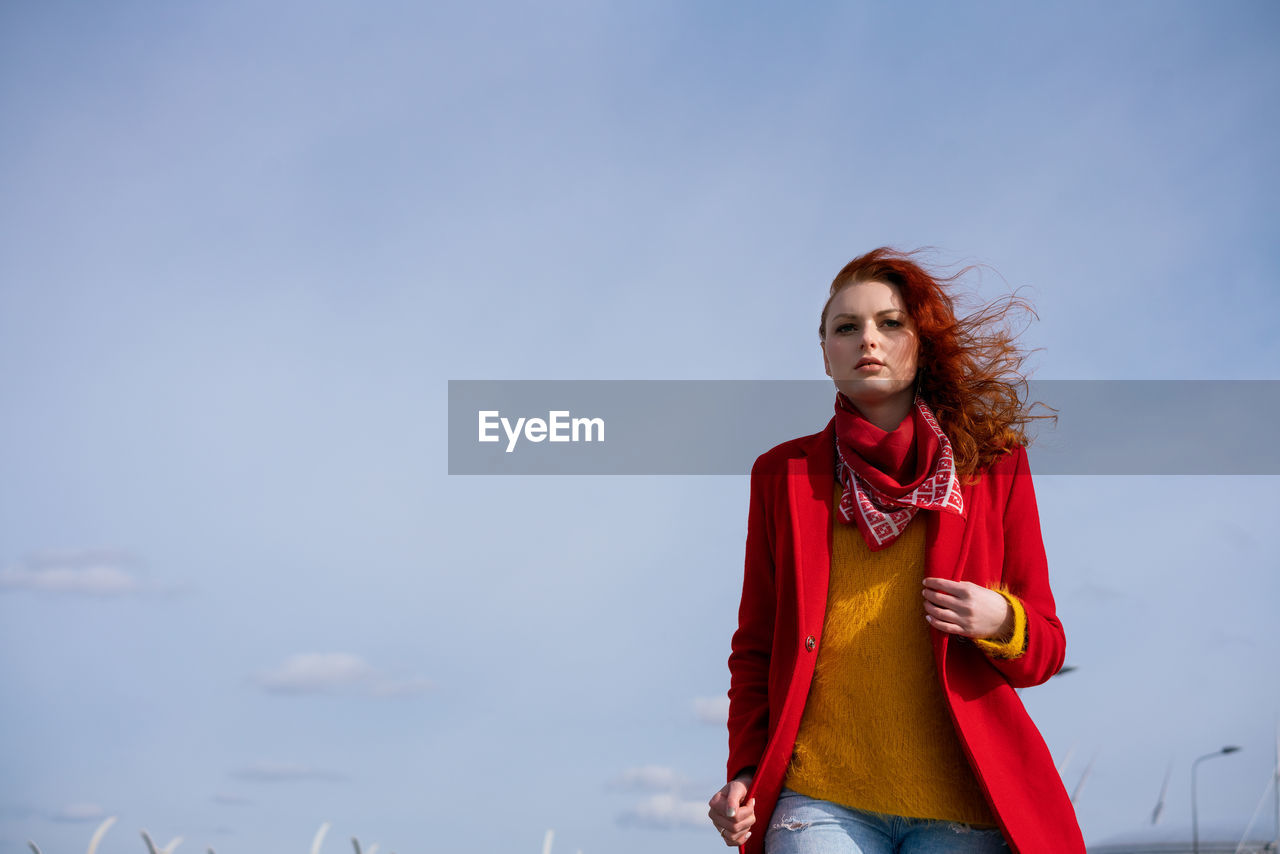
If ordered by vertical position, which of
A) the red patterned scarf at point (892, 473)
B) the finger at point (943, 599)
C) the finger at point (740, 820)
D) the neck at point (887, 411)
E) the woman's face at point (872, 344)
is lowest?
the finger at point (740, 820)

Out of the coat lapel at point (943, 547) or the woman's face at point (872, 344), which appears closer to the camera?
the coat lapel at point (943, 547)

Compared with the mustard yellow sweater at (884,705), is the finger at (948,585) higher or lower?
higher

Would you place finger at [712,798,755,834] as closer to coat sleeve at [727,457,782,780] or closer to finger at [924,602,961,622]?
coat sleeve at [727,457,782,780]

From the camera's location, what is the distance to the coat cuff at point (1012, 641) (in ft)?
8.15

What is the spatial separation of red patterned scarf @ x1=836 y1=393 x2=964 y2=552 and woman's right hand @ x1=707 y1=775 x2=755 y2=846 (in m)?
0.72

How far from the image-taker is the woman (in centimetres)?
247

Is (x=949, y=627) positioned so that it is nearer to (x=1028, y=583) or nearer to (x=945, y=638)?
(x=945, y=638)

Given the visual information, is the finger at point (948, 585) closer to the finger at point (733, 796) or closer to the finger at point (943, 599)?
the finger at point (943, 599)

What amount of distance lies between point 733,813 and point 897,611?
651 millimetres

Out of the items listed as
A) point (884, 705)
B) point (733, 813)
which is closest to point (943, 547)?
point (884, 705)

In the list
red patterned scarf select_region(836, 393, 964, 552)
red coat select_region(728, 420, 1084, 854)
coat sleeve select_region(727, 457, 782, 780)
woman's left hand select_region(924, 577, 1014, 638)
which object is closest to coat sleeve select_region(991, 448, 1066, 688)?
red coat select_region(728, 420, 1084, 854)

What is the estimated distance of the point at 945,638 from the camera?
249 centimetres

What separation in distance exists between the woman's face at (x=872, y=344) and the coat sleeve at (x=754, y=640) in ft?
1.23

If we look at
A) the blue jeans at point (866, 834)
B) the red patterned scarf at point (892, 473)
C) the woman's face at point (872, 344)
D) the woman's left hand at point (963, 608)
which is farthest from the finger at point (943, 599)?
the woman's face at point (872, 344)
